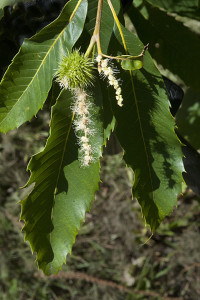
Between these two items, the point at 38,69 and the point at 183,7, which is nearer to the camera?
the point at 38,69

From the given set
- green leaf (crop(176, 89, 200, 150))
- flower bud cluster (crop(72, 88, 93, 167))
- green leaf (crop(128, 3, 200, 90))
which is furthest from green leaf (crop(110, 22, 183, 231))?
green leaf (crop(176, 89, 200, 150))

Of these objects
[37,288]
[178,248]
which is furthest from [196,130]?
[37,288]

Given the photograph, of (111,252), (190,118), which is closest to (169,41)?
(190,118)

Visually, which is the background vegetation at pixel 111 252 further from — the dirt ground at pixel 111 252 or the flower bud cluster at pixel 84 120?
the flower bud cluster at pixel 84 120

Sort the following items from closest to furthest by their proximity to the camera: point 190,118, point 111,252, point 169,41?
point 169,41 < point 190,118 < point 111,252

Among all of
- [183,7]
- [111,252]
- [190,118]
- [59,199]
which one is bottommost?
[111,252]

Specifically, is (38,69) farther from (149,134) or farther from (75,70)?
(149,134)

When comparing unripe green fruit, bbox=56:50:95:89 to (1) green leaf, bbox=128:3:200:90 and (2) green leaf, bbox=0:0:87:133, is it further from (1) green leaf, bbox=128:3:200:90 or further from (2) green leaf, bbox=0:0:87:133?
(1) green leaf, bbox=128:3:200:90

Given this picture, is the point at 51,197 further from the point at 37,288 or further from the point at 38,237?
the point at 37,288
